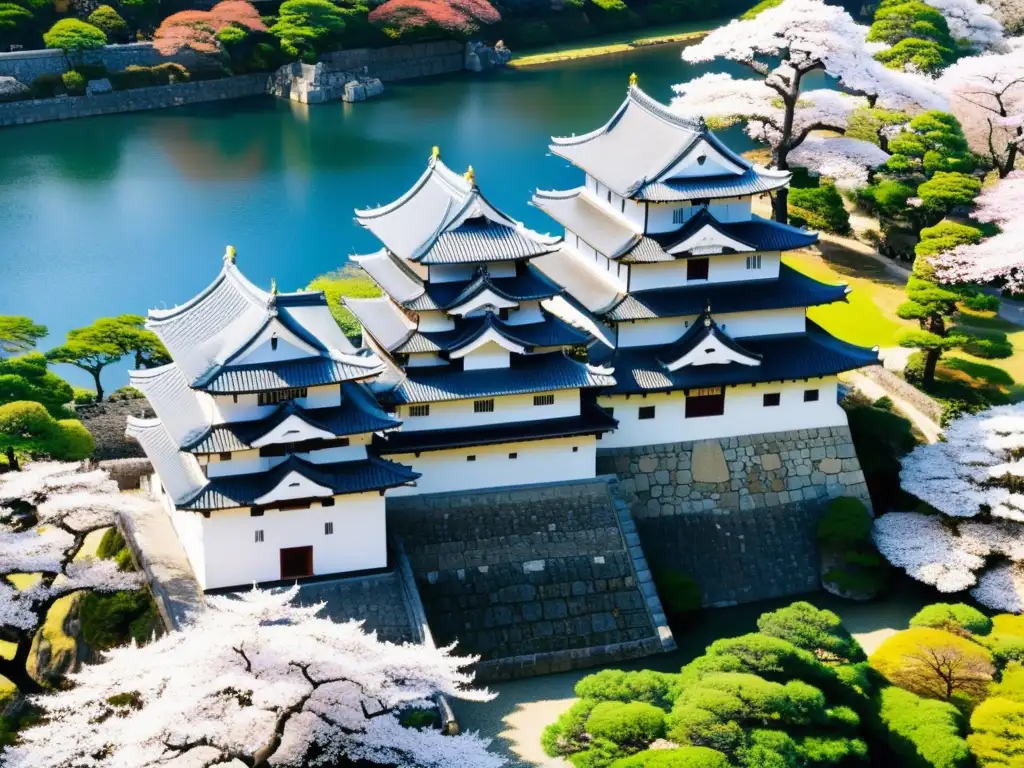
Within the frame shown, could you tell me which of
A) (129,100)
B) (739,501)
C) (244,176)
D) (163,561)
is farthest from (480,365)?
(129,100)

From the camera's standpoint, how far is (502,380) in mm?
33000

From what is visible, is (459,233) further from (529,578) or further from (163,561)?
(163,561)

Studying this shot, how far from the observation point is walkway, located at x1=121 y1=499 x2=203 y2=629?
2986 centimetres

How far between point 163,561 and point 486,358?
7568mm

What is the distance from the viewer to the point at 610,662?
31531 millimetres

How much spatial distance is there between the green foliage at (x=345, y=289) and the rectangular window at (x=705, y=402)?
10.2 m

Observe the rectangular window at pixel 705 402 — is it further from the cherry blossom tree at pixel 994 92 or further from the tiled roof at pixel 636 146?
the cherry blossom tree at pixel 994 92

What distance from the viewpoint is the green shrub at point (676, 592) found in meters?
33.5

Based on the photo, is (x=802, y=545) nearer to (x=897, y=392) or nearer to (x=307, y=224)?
(x=897, y=392)

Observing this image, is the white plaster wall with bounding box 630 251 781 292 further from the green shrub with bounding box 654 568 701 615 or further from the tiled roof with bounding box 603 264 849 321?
the green shrub with bounding box 654 568 701 615

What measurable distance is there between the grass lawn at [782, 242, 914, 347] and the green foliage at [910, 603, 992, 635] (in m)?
11.4

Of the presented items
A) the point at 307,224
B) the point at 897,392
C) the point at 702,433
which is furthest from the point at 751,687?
the point at 307,224

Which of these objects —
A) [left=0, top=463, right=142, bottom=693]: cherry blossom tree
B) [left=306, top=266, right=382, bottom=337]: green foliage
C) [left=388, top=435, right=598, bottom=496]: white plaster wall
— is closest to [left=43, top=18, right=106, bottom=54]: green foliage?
[left=306, top=266, right=382, bottom=337]: green foliage

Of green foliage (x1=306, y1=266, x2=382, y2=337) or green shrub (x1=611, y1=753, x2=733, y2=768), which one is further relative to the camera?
green foliage (x1=306, y1=266, x2=382, y2=337)
